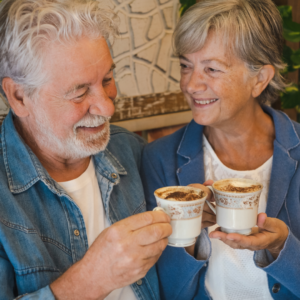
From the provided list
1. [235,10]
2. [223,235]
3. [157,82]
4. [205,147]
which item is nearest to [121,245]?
[223,235]

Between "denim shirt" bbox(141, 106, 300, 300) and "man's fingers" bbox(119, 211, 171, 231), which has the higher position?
"man's fingers" bbox(119, 211, 171, 231)

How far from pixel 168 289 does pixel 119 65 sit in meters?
1.10

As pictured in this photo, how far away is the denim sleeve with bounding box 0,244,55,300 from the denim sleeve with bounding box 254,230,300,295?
74 centimetres

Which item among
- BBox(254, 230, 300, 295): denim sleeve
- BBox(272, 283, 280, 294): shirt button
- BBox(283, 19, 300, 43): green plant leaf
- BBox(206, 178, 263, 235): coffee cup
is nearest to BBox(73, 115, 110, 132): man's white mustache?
BBox(206, 178, 263, 235): coffee cup

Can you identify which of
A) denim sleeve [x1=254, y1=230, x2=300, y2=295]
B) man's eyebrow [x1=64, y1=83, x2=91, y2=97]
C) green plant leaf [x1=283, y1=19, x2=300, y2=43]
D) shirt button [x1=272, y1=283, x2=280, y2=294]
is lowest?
shirt button [x1=272, y1=283, x2=280, y2=294]

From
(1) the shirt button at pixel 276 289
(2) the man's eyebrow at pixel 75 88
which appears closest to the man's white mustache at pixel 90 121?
(2) the man's eyebrow at pixel 75 88

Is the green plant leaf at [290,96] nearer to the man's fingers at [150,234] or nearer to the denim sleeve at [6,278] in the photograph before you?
the man's fingers at [150,234]

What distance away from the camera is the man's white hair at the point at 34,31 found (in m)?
1.17

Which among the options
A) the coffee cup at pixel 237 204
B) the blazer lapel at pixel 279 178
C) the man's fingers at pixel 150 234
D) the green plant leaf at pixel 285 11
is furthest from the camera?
the green plant leaf at pixel 285 11

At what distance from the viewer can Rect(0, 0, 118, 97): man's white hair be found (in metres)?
1.17

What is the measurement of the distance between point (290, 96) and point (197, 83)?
1.05 meters

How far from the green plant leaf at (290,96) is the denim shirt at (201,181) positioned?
67cm

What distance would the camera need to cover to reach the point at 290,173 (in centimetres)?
147

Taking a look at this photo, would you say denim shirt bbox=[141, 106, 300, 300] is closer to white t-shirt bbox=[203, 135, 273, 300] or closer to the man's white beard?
white t-shirt bbox=[203, 135, 273, 300]
